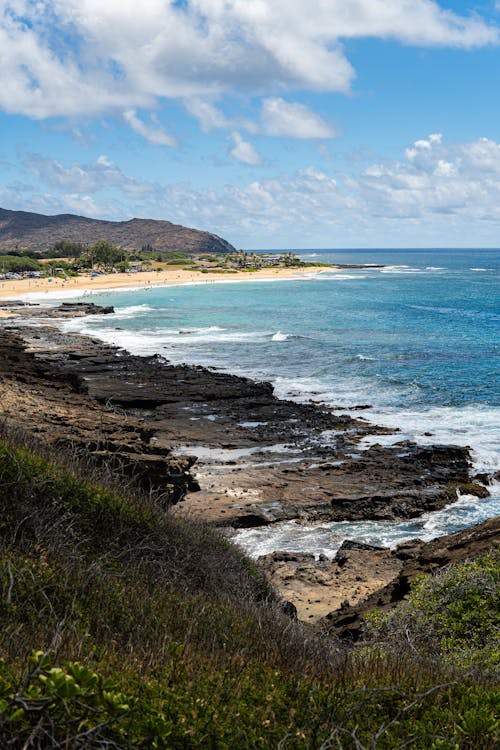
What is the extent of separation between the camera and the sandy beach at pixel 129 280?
323 feet

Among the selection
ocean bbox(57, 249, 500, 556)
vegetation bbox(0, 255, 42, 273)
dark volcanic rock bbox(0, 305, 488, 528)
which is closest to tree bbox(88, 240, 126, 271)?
vegetation bbox(0, 255, 42, 273)

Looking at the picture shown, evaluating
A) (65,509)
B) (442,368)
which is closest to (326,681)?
(65,509)

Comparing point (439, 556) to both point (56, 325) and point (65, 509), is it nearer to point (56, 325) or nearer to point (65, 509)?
point (65, 509)

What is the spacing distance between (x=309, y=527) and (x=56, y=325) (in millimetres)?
45208

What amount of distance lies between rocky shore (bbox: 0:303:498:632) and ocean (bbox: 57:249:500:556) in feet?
2.98

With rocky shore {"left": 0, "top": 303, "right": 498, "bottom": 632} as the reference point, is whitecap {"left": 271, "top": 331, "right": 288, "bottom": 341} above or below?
above

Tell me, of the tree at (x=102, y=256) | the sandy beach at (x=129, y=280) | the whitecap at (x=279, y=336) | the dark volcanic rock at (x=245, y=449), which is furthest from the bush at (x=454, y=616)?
the tree at (x=102, y=256)

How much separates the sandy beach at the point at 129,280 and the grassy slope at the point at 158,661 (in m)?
81.8

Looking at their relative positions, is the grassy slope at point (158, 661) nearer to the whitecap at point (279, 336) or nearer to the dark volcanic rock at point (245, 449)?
the dark volcanic rock at point (245, 449)

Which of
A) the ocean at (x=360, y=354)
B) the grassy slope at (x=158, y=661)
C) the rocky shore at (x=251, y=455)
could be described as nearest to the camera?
the grassy slope at (x=158, y=661)

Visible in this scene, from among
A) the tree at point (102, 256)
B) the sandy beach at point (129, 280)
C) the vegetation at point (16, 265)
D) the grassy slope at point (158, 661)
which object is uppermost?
the tree at point (102, 256)

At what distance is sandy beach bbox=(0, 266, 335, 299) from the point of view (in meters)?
98.5

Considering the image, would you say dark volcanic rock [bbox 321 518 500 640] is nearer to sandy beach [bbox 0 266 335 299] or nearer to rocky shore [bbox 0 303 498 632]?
rocky shore [bbox 0 303 498 632]

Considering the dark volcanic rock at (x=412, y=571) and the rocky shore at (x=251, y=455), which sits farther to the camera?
the rocky shore at (x=251, y=455)
